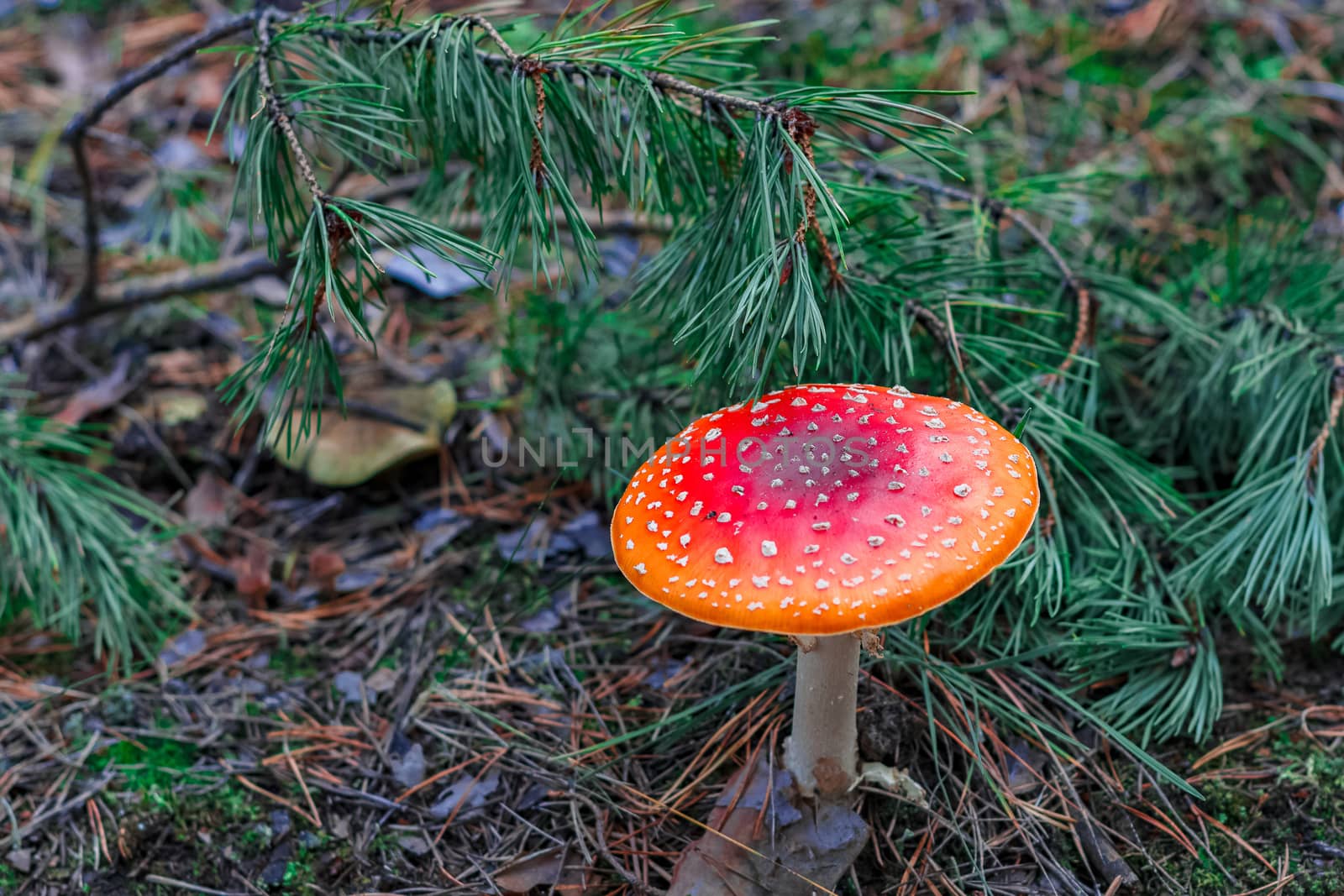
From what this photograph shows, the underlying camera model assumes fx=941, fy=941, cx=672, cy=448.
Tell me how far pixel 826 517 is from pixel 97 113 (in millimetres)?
2625

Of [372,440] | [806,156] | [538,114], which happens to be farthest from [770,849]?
[372,440]

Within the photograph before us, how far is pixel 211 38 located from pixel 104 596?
157cm

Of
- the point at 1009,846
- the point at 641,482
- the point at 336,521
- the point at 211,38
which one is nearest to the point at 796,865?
the point at 1009,846

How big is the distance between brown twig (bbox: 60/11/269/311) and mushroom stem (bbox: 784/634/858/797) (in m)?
1.93

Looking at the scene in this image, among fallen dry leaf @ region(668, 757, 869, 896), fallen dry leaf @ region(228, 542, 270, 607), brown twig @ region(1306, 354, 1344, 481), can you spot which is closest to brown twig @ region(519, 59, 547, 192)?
fallen dry leaf @ region(668, 757, 869, 896)

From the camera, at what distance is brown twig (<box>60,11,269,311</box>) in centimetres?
232

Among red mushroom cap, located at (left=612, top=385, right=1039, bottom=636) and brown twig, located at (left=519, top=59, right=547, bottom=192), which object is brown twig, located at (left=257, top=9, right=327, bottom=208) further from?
red mushroom cap, located at (left=612, top=385, right=1039, bottom=636)

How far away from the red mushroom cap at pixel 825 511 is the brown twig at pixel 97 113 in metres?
1.47

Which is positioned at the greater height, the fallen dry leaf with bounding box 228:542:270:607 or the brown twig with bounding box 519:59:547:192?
the brown twig with bounding box 519:59:547:192

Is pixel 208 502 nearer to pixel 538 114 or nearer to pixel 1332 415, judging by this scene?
pixel 538 114

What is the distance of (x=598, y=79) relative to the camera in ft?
6.60

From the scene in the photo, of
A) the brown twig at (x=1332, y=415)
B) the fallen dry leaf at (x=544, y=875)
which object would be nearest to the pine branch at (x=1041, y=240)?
the brown twig at (x=1332, y=415)

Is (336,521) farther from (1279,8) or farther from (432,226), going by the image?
(1279,8)

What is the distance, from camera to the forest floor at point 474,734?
2.18m
